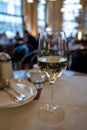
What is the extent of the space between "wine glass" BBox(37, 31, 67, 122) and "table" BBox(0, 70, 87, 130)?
35 mm

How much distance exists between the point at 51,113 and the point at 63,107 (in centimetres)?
6

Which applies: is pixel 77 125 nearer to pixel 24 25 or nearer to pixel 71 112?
pixel 71 112

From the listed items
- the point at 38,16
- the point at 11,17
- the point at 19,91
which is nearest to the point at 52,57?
the point at 19,91

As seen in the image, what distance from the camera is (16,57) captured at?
3.71 m

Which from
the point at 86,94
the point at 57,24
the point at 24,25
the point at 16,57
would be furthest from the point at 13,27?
the point at 86,94

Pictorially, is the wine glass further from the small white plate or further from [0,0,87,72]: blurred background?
[0,0,87,72]: blurred background

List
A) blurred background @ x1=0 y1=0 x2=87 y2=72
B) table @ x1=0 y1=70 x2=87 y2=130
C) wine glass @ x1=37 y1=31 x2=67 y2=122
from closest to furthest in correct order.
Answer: table @ x1=0 y1=70 x2=87 y2=130 → wine glass @ x1=37 y1=31 x2=67 y2=122 → blurred background @ x1=0 y1=0 x2=87 y2=72

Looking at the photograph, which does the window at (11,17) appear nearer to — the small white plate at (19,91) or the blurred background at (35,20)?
the blurred background at (35,20)

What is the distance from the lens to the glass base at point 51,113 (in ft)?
2.02

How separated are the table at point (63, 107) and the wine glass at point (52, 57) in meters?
0.03

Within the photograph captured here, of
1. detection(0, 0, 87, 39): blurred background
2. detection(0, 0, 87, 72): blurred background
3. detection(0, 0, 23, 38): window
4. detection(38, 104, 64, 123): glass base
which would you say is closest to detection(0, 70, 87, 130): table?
detection(38, 104, 64, 123): glass base

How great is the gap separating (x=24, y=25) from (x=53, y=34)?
7047 mm

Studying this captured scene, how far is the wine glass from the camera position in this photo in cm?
69

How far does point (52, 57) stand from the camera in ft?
2.39
